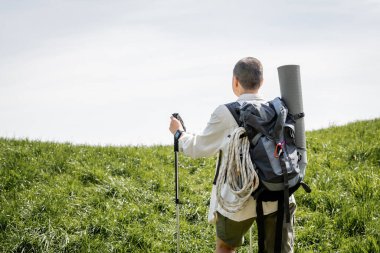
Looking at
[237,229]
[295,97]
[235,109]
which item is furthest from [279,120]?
[237,229]

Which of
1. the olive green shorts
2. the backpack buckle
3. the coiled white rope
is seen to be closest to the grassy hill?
the olive green shorts

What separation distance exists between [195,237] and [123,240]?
116 centimetres

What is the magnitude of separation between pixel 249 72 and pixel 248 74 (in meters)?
0.02

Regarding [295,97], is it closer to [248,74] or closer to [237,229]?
[248,74]

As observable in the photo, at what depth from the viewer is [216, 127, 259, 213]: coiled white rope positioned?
4.02 m

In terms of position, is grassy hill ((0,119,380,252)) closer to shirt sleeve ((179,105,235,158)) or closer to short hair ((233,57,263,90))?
shirt sleeve ((179,105,235,158))

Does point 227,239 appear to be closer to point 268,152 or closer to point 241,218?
point 241,218

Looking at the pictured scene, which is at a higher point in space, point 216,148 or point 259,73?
point 259,73

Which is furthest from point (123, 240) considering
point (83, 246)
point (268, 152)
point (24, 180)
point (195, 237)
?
point (268, 152)

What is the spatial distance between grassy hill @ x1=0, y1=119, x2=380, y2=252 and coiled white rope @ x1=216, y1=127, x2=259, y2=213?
9.37ft

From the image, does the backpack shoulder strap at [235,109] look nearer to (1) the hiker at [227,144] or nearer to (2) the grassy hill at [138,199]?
(1) the hiker at [227,144]

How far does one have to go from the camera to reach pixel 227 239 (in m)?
4.23

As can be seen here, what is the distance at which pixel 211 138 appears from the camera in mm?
4219

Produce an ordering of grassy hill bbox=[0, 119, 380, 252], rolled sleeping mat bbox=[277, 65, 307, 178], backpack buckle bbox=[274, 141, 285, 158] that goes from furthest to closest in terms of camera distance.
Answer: grassy hill bbox=[0, 119, 380, 252] < rolled sleeping mat bbox=[277, 65, 307, 178] < backpack buckle bbox=[274, 141, 285, 158]
